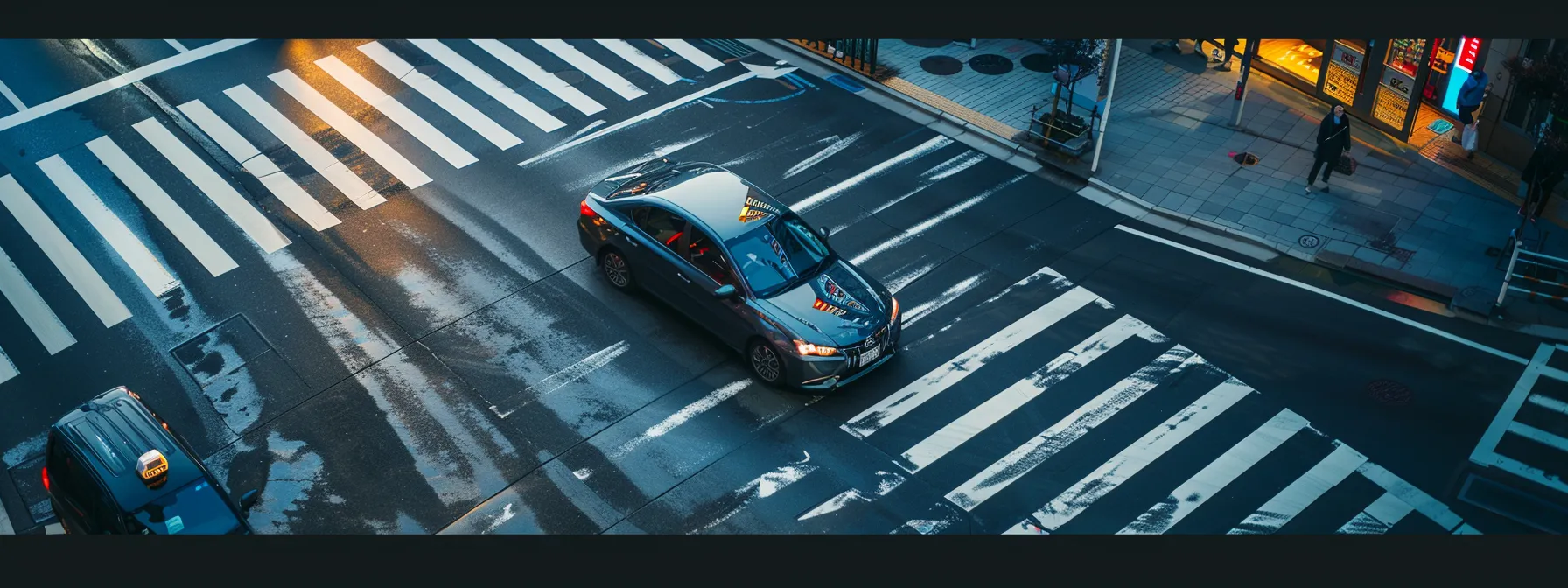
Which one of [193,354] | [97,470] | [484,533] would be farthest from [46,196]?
[484,533]

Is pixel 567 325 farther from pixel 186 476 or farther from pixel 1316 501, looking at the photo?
pixel 1316 501

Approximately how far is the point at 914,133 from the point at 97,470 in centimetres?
1410

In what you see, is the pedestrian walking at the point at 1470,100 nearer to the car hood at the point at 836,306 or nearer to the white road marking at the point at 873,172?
the white road marking at the point at 873,172

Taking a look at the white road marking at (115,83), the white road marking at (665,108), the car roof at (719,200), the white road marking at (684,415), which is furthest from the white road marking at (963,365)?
the white road marking at (115,83)

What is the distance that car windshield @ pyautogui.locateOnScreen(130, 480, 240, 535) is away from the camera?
43.1 feet

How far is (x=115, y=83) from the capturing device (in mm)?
24094

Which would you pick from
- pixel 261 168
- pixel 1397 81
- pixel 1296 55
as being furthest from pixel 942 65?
pixel 261 168

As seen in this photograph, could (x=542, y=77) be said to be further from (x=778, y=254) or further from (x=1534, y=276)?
(x=1534, y=276)

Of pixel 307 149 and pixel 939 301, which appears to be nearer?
pixel 939 301

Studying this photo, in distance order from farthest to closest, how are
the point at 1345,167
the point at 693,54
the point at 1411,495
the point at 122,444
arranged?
the point at 693,54
the point at 1345,167
the point at 1411,495
the point at 122,444

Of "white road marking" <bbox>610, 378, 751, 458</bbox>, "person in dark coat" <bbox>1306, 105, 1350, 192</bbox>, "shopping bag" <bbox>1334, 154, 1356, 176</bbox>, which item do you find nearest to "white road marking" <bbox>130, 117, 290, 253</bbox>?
"white road marking" <bbox>610, 378, 751, 458</bbox>

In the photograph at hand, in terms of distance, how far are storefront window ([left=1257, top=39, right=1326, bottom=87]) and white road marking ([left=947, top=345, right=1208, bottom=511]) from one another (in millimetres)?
9575

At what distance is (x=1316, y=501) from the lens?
1473cm

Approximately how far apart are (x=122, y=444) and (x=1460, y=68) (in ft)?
67.5
